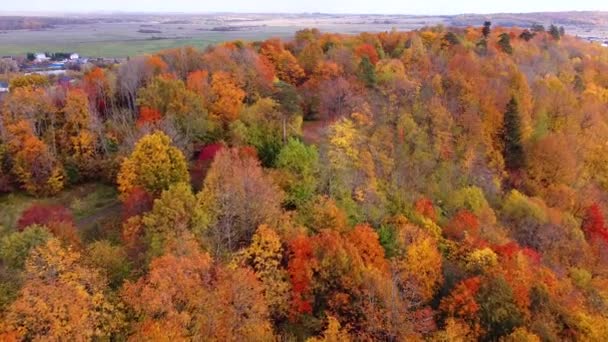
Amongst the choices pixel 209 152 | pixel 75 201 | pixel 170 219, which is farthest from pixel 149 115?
pixel 170 219

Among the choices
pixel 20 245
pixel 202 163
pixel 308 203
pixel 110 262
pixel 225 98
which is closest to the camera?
pixel 20 245

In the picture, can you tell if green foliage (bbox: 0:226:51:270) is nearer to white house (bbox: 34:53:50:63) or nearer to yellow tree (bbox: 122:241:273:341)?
yellow tree (bbox: 122:241:273:341)

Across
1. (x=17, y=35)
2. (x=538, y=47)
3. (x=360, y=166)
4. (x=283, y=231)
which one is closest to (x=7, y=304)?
(x=283, y=231)

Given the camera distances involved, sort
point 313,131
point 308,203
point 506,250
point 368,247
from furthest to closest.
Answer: point 313,131 < point 308,203 < point 506,250 < point 368,247

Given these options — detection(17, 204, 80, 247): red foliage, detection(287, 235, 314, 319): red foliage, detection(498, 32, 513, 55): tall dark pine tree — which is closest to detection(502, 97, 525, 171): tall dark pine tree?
detection(498, 32, 513, 55): tall dark pine tree

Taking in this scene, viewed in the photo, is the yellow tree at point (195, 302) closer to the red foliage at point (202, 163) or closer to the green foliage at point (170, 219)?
the green foliage at point (170, 219)

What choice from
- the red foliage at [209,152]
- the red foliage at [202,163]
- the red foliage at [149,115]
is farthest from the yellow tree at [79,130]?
the red foliage at [209,152]

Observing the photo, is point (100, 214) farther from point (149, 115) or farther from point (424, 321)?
point (424, 321)
